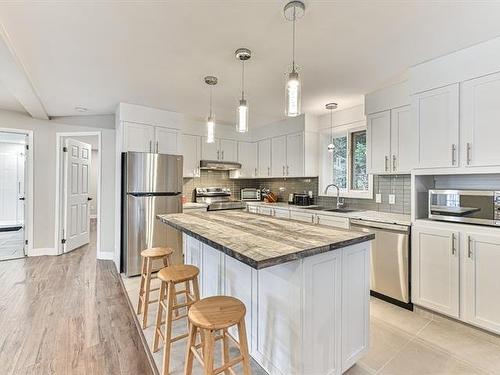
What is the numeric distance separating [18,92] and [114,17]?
2.30m

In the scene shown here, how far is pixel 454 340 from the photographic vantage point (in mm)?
2158

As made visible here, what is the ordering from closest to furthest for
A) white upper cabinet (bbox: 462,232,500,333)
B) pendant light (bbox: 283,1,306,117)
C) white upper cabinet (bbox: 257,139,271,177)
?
pendant light (bbox: 283,1,306,117) → white upper cabinet (bbox: 462,232,500,333) → white upper cabinet (bbox: 257,139,271,177)

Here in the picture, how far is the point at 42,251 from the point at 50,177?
4.16ft

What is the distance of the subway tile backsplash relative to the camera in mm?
3293

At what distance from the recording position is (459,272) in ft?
7.50

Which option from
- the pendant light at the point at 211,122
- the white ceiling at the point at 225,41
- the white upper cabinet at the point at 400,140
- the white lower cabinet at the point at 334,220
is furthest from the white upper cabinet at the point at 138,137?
the white upper cabinet at the point at 400,140

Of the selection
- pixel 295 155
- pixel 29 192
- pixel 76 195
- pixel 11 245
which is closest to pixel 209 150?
pixel 295 155

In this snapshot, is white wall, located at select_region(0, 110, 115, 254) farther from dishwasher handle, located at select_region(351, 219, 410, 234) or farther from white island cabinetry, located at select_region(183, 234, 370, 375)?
dishwasher handle, located at select_region(351, 219, 410, 234)

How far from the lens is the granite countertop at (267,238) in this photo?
133 cm

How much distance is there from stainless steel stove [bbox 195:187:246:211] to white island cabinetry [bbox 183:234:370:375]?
9.21 feet

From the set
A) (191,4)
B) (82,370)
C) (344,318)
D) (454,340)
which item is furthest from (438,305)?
(191,4)

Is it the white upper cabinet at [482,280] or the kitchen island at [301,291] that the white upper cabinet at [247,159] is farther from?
the white upper cabinet at [482,280]

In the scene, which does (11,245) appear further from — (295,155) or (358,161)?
(358,161)

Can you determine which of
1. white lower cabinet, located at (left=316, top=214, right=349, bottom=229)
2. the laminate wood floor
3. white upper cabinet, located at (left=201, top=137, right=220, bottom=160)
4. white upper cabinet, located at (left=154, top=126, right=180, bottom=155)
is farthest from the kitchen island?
white upper cabinet, located at (left=201, top=137, right=220, bottom=160)
